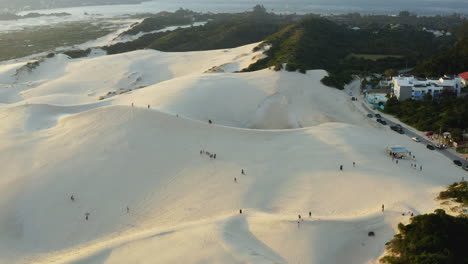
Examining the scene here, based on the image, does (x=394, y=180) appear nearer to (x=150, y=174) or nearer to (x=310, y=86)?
(x=150, y=174)

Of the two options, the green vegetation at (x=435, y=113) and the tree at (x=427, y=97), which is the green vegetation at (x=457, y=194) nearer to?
the green vegetation at (x=435, y=113)

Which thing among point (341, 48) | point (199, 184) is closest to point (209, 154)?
point (199, 184)

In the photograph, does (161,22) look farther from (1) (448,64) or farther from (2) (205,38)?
(1) (448,64)

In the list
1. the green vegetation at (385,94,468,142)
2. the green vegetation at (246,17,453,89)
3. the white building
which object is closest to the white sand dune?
the green vegetation at (385,94,468,142)

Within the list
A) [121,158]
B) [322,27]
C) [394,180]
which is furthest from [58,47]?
[394,180]

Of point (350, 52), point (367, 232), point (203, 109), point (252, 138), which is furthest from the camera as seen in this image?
point (350, 52)

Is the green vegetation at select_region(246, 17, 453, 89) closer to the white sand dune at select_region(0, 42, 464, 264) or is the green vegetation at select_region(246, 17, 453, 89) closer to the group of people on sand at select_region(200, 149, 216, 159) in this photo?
the white sand dune at select_region(0, 42, 464, 264)
